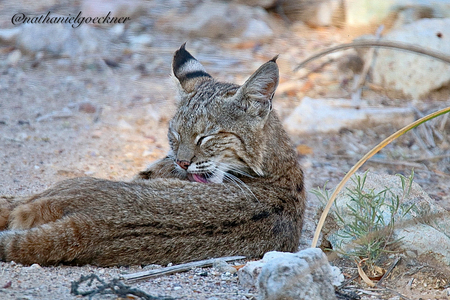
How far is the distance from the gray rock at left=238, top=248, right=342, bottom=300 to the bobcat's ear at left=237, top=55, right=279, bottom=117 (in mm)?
2057

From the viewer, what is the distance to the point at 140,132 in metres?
8.26

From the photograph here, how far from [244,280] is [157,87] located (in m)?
6.45

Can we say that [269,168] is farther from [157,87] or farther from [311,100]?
[157,87]

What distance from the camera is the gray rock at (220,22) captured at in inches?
453

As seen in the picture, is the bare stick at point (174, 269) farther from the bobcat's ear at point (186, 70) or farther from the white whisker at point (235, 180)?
the bobcat's ear at point (186, 70)

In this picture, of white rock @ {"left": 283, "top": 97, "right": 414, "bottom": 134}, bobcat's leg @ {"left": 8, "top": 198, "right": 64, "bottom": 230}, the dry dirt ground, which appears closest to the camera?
the dry dirt ground

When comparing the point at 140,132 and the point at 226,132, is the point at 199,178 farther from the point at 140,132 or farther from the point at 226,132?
the point at 140,132

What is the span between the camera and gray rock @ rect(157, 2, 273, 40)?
11500 mm

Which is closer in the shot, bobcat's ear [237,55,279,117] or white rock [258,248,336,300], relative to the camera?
white rock [258,248,336,300]

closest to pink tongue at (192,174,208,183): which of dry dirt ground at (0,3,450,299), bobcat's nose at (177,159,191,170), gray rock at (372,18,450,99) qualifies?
bobcat's nose at (177,159,191,170)

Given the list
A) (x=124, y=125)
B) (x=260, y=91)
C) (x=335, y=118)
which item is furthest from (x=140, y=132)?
(x=260, y=91)

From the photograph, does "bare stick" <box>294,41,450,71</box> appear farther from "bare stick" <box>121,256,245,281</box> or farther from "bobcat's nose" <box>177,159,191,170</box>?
"bobcat's nose" <box>177,159,191,170</box>

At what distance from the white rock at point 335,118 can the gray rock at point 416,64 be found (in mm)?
829

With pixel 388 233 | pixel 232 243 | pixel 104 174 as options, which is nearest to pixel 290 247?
pixel 232 243
